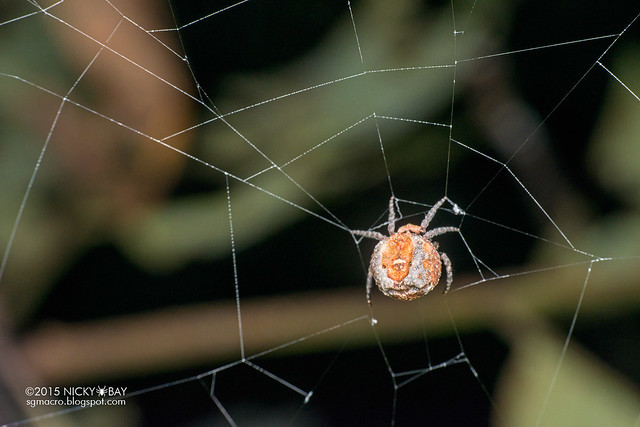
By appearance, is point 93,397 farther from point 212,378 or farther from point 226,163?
point 226,163

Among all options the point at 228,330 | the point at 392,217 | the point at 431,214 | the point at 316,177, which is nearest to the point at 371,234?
the point at 392,217

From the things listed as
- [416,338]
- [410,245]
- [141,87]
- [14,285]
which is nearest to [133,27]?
[141,87]

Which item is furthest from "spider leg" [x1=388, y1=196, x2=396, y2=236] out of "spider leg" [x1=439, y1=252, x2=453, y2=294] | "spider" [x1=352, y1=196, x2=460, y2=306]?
"spider leg" [x1=439, y1=252, x2=453, y2=294]

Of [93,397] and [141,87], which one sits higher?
[141,87]

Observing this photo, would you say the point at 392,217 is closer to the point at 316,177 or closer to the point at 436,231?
the point at 436,231

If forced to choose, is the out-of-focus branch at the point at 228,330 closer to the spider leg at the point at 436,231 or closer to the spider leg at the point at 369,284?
the spider leg at the point at 369,284

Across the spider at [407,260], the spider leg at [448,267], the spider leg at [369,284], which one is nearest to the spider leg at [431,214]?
the spider at [407,260]

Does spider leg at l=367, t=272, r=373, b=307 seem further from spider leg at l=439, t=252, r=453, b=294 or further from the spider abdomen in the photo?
spider leg at l=439, t=252, r=453, b=294
